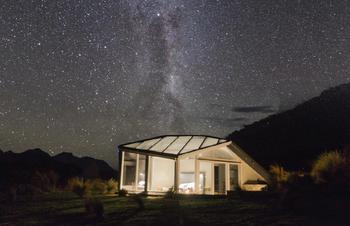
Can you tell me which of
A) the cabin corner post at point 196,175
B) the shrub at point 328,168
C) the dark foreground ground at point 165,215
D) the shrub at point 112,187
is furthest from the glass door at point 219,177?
the shrub at point 328,168

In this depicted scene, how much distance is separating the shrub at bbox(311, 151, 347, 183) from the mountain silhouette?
3140cm

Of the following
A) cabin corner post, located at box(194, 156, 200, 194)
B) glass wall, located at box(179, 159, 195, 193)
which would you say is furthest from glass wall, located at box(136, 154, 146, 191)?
cabin corner post, located at box(194, 156, 200, 194)

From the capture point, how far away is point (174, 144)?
2058cm

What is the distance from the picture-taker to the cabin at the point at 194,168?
20.0 m

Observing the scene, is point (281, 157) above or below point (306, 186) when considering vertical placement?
above

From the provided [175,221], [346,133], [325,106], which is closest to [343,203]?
[175,221]

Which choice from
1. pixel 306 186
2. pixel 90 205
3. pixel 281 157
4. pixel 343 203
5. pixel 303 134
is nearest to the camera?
pixel 343 203

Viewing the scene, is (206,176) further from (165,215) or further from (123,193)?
(165,215)

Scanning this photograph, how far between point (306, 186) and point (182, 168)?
9.07 meters

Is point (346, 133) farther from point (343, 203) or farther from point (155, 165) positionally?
point (343, 203)

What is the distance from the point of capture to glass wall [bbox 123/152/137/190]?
20766 millimetres

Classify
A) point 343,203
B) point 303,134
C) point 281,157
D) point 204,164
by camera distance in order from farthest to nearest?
point 303,134 < point 281,157 < point 204,164 < point 343,203

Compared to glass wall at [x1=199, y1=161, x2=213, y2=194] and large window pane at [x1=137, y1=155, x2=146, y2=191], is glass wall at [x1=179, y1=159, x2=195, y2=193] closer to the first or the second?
glass wall at [x1=199, y1=161, x2=213, y2=194]

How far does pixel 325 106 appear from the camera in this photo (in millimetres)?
60281
